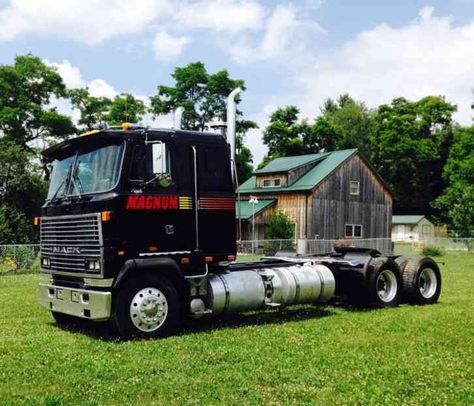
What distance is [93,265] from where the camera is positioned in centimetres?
961

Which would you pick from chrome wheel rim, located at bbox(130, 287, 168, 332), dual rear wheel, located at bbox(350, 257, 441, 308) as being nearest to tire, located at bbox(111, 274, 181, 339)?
chrome wheel rim, located at bbox(130, 287, 168, 332)

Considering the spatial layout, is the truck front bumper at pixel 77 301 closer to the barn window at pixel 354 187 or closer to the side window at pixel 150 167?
the side window at pixel 150 167

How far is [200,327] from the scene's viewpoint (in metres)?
11.1

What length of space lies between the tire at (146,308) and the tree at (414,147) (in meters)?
70.1

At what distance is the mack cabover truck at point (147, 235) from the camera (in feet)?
31.7

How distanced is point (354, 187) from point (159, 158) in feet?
131

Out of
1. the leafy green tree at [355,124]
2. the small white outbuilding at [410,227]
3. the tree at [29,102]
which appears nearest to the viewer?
the tree at [29,102]

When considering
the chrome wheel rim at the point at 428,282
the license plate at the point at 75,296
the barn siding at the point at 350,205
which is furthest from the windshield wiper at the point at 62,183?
the barn siding at the point at 350,205

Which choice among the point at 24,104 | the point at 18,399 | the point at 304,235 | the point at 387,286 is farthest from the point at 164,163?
the point at 24,104

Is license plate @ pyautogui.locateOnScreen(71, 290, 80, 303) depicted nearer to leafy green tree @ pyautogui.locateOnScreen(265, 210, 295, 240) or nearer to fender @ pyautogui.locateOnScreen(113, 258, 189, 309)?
fender @ pyautogui.locateOnScreen(113, 258, 189, 309)

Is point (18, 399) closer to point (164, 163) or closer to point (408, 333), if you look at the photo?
point (164, 163)

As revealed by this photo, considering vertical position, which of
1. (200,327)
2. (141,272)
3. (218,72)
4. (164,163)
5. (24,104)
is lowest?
(200,327)

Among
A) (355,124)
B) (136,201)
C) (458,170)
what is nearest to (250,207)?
(458,170)

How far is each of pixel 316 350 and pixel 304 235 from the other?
3570cm
